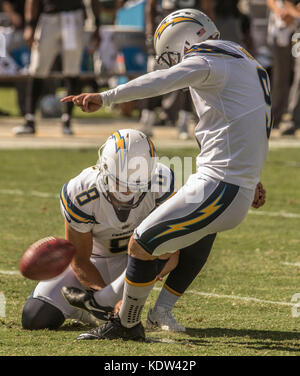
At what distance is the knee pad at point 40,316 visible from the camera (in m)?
4.73

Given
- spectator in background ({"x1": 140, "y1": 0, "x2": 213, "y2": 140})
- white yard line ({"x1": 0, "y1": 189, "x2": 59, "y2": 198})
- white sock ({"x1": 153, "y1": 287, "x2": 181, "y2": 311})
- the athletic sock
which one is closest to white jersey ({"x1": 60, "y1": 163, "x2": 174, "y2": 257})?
white sock ({"x1": 153, "y1": 287, "x2": 181, "y2": 311})

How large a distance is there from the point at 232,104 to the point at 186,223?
0.61 m

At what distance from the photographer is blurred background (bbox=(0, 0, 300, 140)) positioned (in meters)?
11.7

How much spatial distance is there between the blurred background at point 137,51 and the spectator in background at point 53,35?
0.06ft

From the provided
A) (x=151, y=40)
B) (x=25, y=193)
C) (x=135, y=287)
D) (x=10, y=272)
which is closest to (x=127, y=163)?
(x=135, y=287)

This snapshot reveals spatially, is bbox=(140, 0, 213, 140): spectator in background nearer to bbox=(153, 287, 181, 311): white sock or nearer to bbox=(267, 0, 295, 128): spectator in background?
bbox=(267, 0, 295, 128): spectator in background

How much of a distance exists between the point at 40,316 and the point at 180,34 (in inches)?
65.0

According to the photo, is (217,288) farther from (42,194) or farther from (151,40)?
(151,40)

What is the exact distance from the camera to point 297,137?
12805 millimetres

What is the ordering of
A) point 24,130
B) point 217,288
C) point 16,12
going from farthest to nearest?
point 16,12 → point 24,130 → point 217,288

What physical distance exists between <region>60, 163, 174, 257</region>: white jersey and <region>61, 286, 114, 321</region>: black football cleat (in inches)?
13.1

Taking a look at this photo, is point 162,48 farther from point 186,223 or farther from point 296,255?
point 296,255

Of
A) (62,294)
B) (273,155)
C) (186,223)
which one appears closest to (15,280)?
(62,294)

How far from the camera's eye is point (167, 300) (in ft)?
15.8
